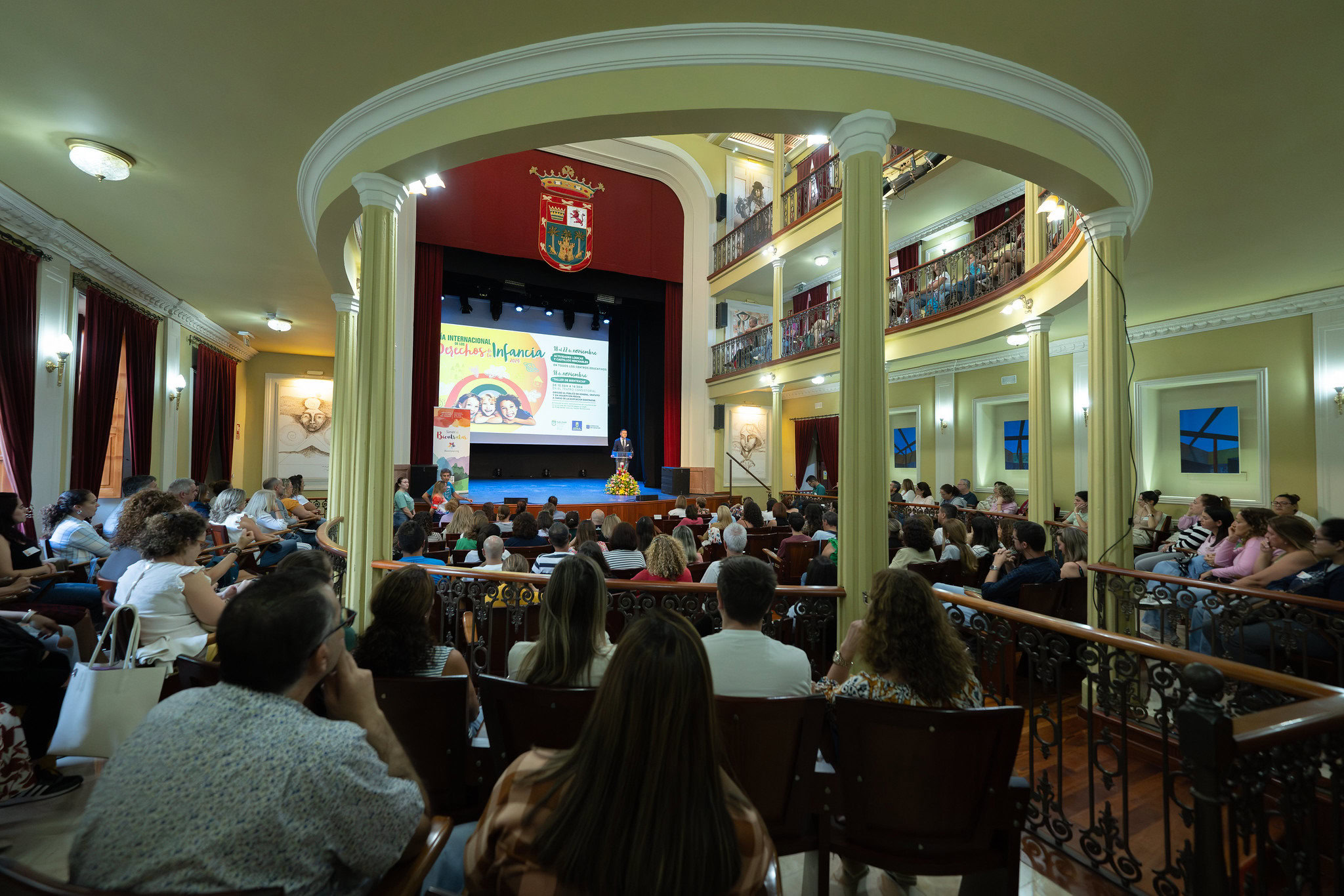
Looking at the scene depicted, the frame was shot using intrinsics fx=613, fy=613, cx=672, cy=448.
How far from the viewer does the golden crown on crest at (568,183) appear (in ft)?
35.7

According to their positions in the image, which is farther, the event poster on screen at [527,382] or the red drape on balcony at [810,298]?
the red drape on balcony at [810,298]

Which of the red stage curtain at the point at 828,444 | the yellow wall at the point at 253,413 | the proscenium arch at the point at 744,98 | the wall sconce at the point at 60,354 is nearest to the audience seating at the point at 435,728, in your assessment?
the proscenium arch at the point at 744,98

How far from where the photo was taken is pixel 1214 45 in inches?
119

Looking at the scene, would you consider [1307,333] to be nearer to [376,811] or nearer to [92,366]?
[376,811]

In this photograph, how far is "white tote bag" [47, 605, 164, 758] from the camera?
200 centimetres

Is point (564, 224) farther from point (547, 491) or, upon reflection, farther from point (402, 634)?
point (402, 634)

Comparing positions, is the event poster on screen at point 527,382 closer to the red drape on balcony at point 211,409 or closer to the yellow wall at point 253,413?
the yellow wall at point 253,413

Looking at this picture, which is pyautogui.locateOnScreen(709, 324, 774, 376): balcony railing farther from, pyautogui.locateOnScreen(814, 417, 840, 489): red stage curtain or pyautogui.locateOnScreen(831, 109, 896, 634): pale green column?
pyautogui.locateOnScreen(831, 109, 896, 634): pale green column

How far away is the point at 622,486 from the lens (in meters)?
12.0

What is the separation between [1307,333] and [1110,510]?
608cm

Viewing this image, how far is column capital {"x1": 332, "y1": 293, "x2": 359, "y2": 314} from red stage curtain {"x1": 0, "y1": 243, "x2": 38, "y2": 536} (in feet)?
7.65

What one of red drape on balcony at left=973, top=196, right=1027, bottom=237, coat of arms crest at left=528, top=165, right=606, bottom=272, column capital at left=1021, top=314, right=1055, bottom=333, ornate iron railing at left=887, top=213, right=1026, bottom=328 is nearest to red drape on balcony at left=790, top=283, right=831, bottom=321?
red drape on balcony at left=973, top=196, right=1027, bottom=237

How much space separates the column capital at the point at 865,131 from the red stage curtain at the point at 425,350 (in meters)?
8.84

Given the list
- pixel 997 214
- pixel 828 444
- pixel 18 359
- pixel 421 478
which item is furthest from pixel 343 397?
pixel 828 444
